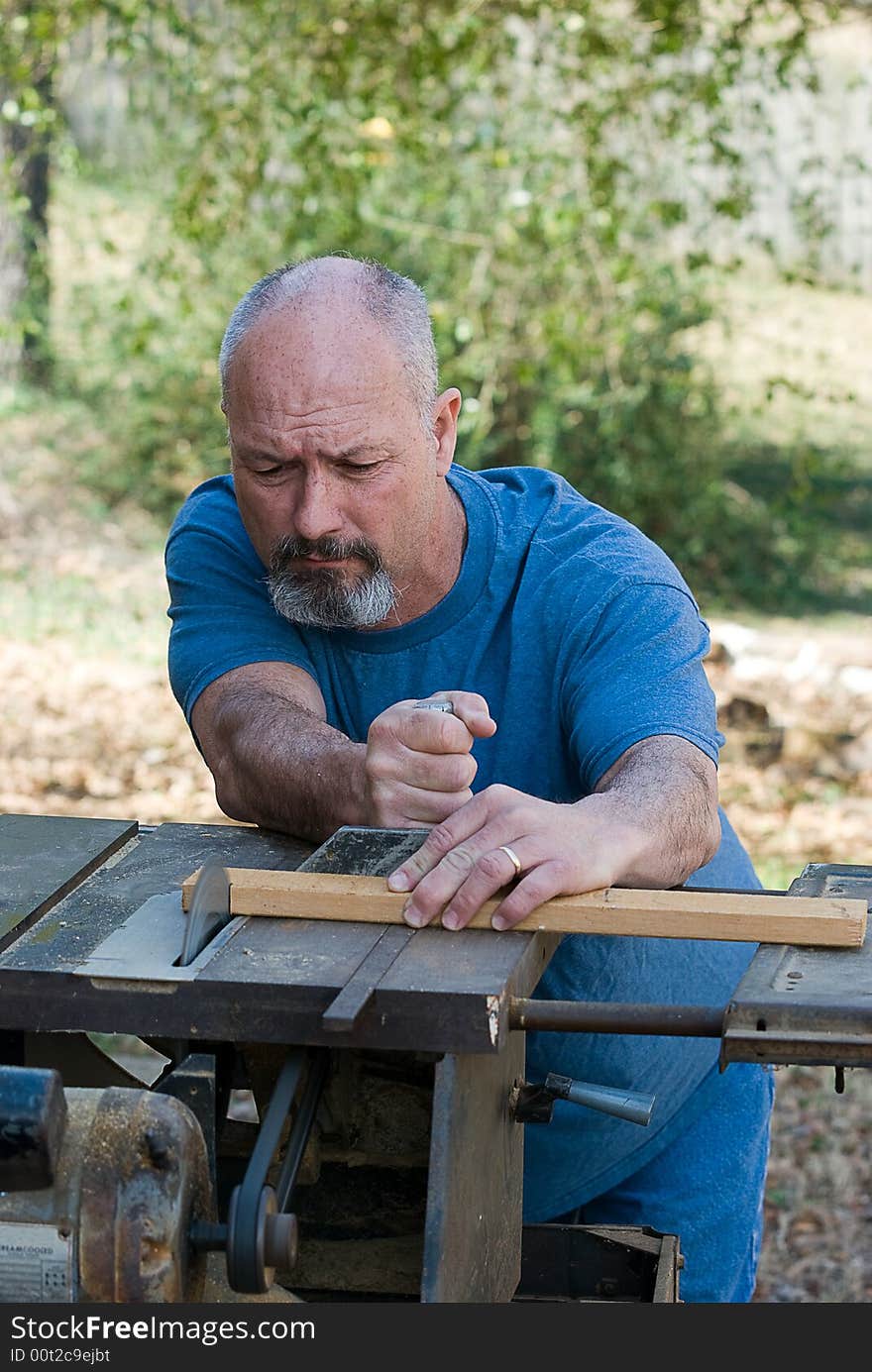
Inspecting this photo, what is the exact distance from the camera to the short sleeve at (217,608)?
283cm

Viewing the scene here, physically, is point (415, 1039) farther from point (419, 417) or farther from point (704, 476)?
point (704, 476)

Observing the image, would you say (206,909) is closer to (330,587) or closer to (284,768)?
(284,768)

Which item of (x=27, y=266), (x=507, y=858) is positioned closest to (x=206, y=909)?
(x=507, y=858)

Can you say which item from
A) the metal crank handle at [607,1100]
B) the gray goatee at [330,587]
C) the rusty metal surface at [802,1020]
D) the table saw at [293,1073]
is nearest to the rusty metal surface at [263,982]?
the table saw at [293,1073]

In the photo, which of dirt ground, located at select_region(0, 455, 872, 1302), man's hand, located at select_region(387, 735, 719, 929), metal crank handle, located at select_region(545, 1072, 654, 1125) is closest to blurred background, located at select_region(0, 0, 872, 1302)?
dirt ground, located at select_region(0, 455, 872, 1302)

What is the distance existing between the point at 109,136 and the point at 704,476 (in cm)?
612

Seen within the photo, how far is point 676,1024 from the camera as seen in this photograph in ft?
6.14

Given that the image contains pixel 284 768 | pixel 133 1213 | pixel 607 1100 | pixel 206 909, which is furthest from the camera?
pixel 284 768

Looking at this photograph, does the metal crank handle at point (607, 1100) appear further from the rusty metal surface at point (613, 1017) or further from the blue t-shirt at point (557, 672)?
the blue t-shirt at point (557, 672)

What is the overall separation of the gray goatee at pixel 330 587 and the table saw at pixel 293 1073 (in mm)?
417

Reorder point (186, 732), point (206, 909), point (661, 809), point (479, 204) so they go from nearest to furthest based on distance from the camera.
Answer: point (206, 909) < point (661, 809) < point (186, 732) < point (479, 204)

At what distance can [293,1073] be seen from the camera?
1.84m

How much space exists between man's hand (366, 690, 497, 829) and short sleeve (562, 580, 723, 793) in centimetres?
24

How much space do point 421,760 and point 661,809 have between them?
0.34 meters
